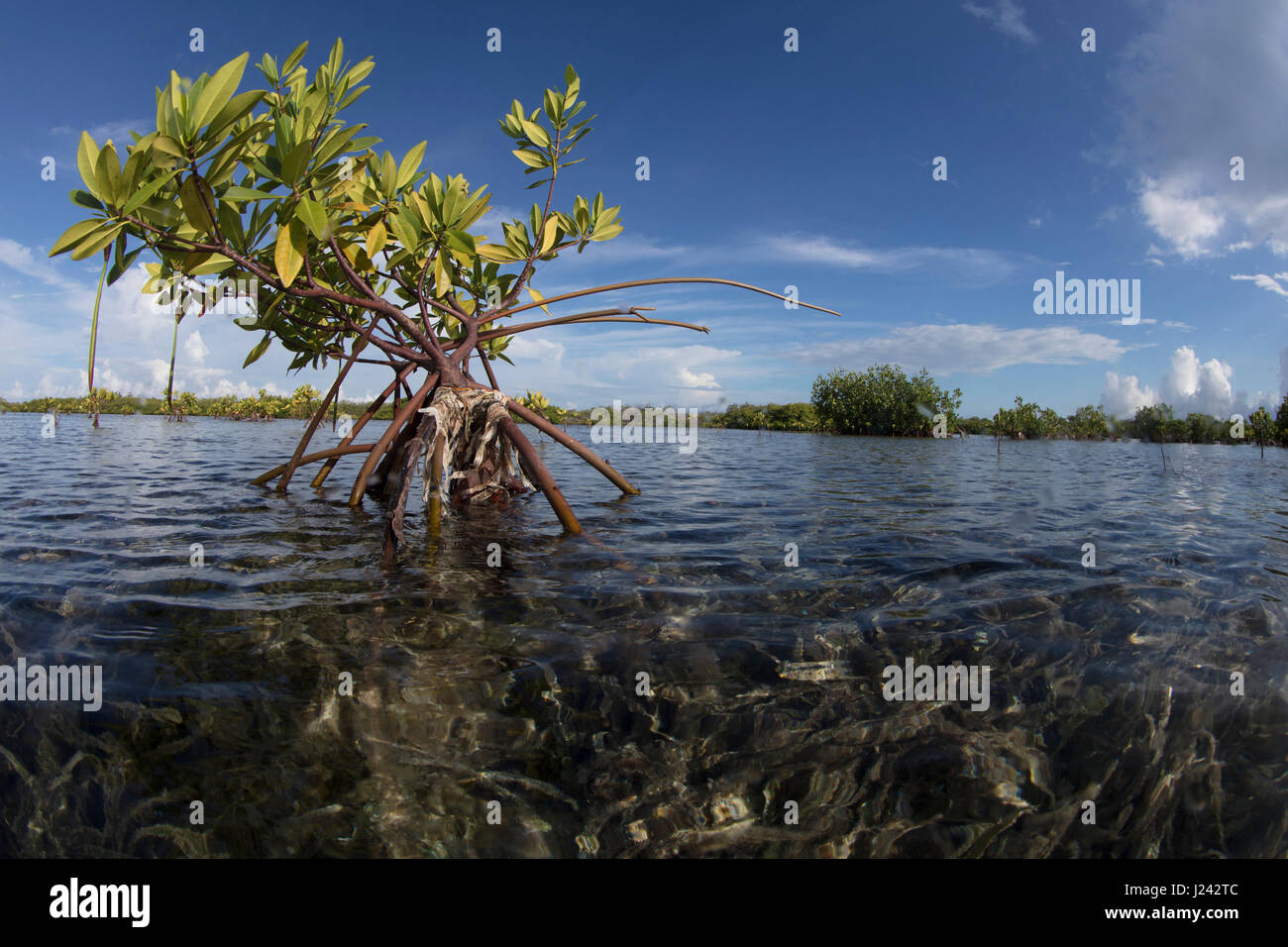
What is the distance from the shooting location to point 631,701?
348 centimetres

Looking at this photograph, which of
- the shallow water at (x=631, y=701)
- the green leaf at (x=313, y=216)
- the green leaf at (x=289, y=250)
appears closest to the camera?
the shallow water at (x=631, y=701)

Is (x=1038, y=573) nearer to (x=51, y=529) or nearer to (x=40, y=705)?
(x=40, y=705)

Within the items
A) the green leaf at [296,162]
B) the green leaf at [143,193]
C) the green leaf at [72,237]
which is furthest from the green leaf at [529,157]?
the green leaf at [72,237]

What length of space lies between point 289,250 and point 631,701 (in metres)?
4.71

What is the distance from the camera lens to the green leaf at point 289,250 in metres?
5.05

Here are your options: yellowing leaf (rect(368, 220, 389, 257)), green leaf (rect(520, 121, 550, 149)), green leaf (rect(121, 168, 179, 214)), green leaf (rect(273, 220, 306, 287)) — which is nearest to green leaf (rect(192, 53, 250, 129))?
green leaf (rect(121, 168, 179, 214))

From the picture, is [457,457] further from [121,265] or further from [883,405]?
[883,405]

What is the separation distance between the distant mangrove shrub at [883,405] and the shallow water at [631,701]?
83.6 m

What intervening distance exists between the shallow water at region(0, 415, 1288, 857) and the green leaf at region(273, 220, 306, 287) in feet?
8.59

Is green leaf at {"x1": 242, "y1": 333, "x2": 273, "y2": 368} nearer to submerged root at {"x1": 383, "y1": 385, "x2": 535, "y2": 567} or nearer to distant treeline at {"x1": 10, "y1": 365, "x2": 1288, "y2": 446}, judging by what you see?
submerged root at {"x1": 383, "y1": 385, "x2": 535, "y2": 567}

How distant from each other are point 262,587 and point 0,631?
1535 mm

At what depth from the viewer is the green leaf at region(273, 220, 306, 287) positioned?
505cm

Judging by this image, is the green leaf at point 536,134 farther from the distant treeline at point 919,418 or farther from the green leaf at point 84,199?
the distant treeline at point 919,418

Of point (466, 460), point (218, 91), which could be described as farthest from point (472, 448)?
point (218, 91)
